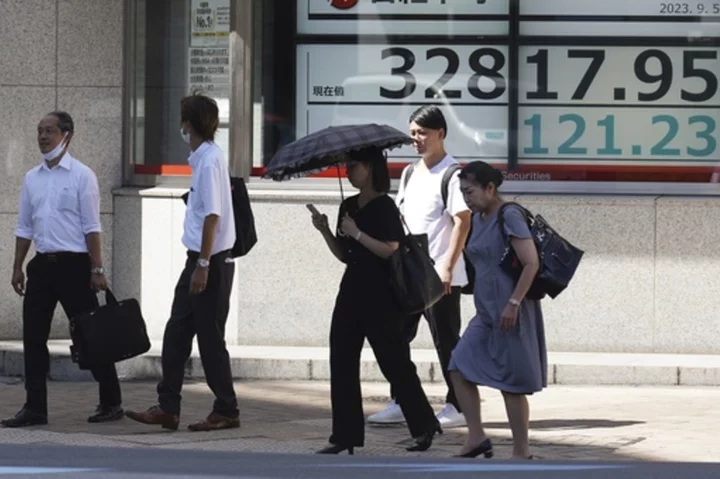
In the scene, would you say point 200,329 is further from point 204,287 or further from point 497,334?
point 497,334


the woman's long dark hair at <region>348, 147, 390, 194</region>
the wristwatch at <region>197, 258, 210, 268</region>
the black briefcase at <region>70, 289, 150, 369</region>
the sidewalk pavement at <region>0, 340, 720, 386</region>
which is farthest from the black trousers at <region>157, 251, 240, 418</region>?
the sidewalk pavement at <region>0, 340, 720, 386</region>

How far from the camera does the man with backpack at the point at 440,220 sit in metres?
9.73

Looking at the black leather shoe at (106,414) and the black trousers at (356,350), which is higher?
the black trousers at (356,350)

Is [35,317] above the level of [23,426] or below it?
above

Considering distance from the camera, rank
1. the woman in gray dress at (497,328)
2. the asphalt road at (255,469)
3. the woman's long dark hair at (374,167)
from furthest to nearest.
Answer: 1. the woman's long dark hair at (374,167)
2. the woman in gray dress at (497,328)
3. the asphalt road at (255,469)

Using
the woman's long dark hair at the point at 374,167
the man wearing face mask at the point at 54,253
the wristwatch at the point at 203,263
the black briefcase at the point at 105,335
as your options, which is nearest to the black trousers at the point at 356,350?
the woman's long dark hair at the point at 374,167

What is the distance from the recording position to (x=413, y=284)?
852 cm

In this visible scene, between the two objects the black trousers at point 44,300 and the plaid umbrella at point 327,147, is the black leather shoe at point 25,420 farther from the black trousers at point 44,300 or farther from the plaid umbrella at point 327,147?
the plaid umbrella at point 327,147

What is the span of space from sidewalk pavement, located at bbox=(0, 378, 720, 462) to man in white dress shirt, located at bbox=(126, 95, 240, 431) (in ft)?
0.53

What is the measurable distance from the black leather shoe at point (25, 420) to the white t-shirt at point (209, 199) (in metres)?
1.31

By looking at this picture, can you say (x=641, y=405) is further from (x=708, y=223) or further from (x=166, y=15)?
(x=166, y=15)

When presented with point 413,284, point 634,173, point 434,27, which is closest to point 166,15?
point 434,27

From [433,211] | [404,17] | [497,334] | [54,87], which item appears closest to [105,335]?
[433,211]

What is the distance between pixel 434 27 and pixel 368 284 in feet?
16.3
